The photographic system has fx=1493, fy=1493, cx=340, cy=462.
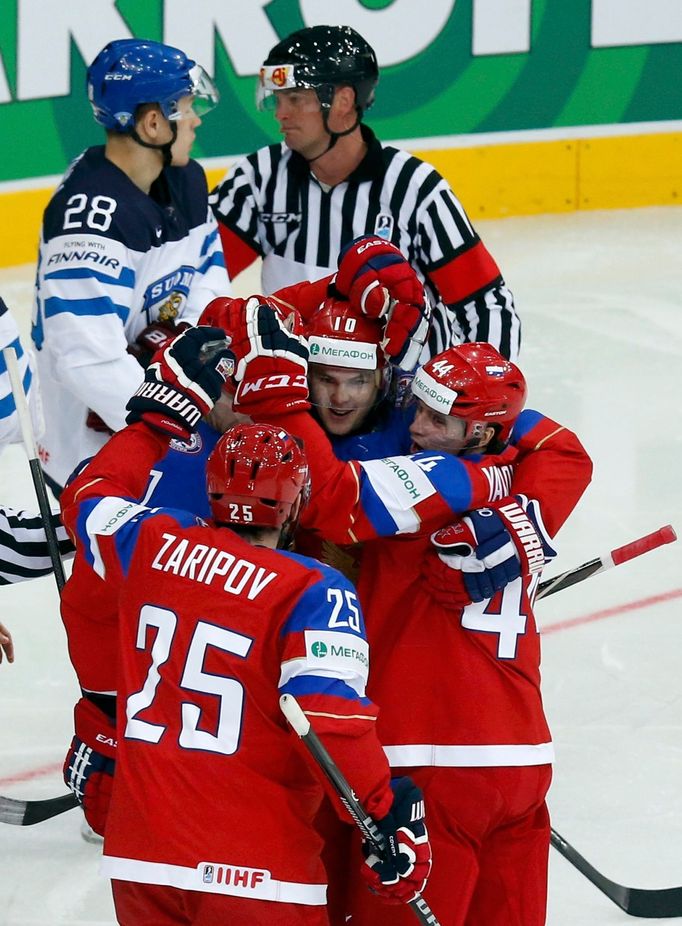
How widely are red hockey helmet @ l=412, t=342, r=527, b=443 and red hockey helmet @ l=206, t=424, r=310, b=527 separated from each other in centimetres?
33

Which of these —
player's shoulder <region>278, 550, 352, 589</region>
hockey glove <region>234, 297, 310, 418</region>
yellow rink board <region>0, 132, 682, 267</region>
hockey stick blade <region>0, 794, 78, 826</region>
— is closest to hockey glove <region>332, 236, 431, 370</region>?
hockey glove <region>234, 297, 310, 418</region>

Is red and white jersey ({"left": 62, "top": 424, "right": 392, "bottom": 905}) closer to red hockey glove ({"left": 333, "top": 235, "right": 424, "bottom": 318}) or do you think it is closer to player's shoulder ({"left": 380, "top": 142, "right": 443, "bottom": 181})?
red hockey glove ({"left": 333, "top": 235, "right": 424, "bottom": 318})

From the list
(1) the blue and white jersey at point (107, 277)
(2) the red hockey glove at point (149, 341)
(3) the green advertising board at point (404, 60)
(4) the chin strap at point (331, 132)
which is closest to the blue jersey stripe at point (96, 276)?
(1) the blue and white jersey at point (107, 277)

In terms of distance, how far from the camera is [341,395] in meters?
2.50

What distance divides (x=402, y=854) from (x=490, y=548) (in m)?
0.50

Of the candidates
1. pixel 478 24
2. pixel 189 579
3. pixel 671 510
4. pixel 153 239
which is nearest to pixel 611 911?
pixel 189 579

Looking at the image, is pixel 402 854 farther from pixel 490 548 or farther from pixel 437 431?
pixel 437 431

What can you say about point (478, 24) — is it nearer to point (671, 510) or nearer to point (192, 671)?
point (671, 510)

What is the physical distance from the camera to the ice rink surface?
10.1ft

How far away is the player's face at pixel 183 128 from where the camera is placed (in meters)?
3.26

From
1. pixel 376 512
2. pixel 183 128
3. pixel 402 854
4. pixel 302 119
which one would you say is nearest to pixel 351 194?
pixel 302 119

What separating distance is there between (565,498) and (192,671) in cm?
78

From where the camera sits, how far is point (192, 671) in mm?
2004

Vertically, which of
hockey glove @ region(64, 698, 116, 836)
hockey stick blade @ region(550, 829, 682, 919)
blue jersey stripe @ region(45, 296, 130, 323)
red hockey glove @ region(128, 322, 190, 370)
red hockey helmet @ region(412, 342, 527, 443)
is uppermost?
red hockey helmet @ region(412, 342, 527, 443)
